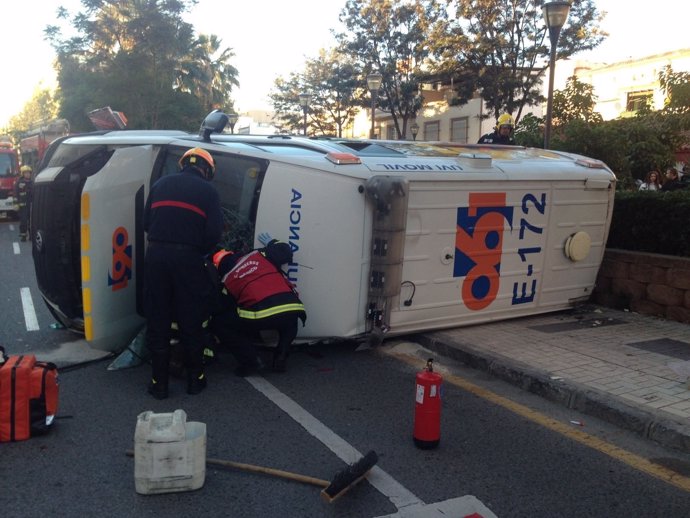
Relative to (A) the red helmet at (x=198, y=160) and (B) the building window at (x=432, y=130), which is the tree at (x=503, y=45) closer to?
(B) the building window at (x=432, y=130)

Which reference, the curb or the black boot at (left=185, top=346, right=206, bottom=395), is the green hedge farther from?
the black boot at (left=185, top=346, right=206, bottom=395)

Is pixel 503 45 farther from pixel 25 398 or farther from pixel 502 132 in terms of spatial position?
pixel 25 398

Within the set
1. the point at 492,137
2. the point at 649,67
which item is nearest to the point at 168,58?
the point at 649,67

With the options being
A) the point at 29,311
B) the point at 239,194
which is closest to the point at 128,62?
the point at 29,311

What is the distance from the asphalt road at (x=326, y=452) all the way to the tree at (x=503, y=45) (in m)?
20.4

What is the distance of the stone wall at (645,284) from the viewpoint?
7.07m

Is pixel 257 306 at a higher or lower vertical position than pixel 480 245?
lower

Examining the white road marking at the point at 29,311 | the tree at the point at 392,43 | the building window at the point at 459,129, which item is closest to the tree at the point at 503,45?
the tree at the point at 392,43

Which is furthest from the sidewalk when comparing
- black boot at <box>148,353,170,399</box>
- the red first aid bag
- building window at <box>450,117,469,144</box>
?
building window at <box>450,117,469,144</box>

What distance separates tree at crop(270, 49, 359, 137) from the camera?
127 feet

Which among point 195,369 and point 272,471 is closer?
point 272,471

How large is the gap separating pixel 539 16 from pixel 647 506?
74.7ft

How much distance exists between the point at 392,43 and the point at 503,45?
7510 millimetres

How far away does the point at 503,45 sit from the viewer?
23.5 metres
